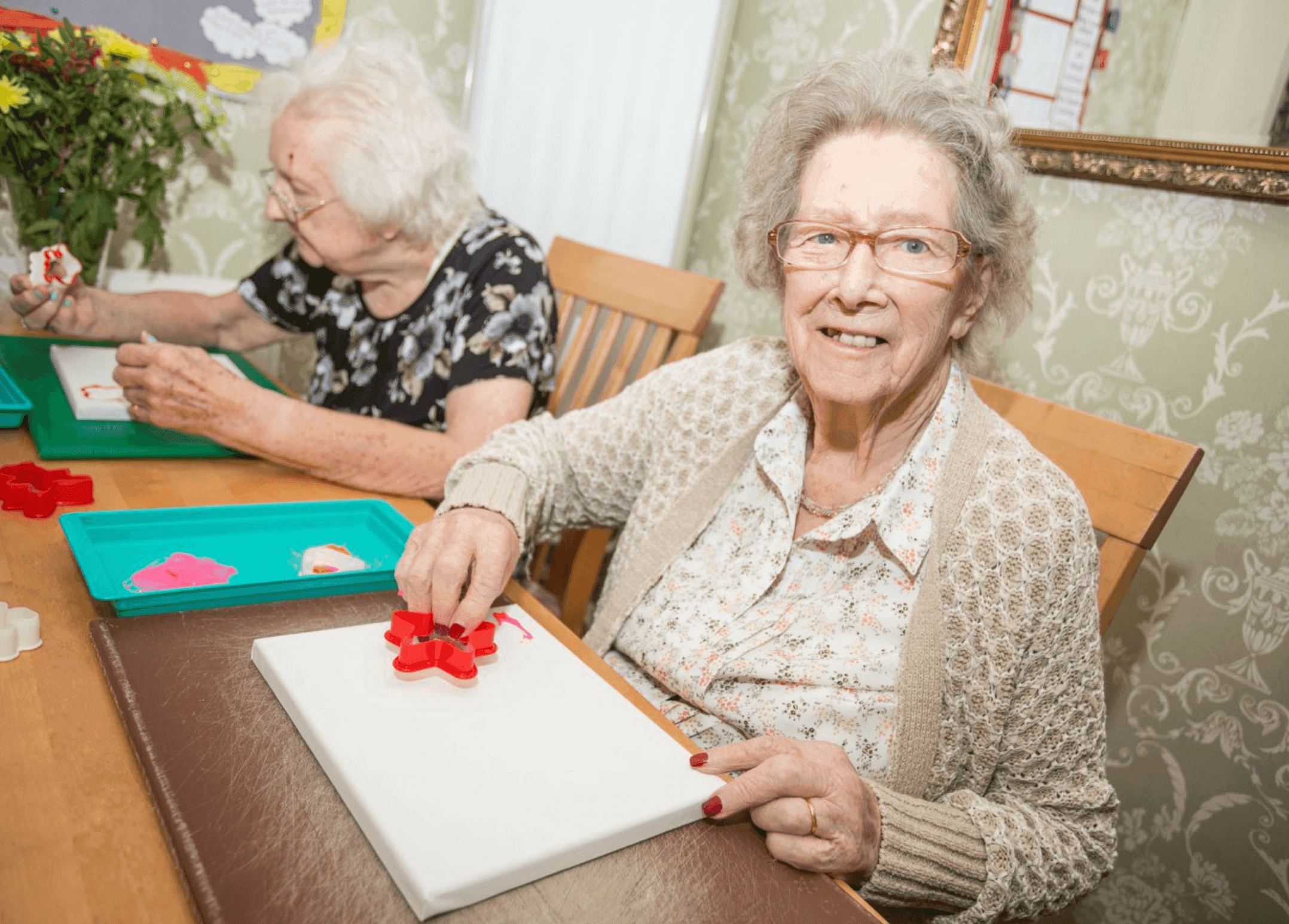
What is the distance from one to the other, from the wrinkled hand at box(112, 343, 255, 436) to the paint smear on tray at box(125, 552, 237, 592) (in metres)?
0.33

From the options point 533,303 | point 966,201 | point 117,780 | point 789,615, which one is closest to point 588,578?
point 533,303

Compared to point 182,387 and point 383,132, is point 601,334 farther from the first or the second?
point 182,387

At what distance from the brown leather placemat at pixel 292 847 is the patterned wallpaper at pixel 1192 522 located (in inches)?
39.6

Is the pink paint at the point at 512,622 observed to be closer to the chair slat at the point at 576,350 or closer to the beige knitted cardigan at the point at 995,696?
the beige knitted cardigan at the point at 995,696

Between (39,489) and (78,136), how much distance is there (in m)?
1.02

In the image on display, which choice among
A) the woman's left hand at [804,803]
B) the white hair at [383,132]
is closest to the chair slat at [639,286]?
the white hair at [383,132]

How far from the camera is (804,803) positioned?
0.65 metres

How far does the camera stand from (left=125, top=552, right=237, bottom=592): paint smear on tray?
820mm

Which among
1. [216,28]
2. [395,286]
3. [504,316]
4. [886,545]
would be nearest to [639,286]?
[504,316]

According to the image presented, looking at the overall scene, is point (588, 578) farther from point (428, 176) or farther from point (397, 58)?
point (397, 58)

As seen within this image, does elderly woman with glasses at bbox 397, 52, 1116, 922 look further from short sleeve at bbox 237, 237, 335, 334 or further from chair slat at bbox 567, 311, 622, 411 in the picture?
short sleeve at bbox 237, 237, 335, 334

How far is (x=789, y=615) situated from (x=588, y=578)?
2.26ft

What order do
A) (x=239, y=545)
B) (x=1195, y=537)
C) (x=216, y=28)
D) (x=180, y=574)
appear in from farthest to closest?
1. (x=216, y=28)
2. (x=1195, y=537)
3. (x=239, y=545)
4. (x=180, y=574)

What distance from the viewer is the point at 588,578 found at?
5.30 feet
